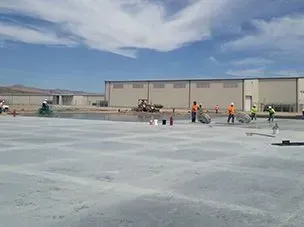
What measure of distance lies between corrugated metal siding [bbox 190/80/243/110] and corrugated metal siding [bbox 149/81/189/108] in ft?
6.42

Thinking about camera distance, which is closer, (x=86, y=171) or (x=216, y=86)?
(x=86, y=171)

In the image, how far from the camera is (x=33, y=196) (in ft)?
19.8

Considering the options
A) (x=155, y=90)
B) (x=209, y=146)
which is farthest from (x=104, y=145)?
(x=155, y=90)

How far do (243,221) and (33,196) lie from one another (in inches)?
127

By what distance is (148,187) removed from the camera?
690 cm

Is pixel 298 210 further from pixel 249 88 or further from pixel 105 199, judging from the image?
pixel 249 88

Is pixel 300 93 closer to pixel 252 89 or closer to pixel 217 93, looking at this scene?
pixel 252 89

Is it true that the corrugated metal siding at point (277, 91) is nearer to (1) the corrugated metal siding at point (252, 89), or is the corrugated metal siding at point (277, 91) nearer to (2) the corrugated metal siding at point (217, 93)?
(1) the corrugated metal siding at point (252, 89)

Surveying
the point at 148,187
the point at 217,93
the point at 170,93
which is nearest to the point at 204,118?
the point at 148,187

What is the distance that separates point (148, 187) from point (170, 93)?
241 feet

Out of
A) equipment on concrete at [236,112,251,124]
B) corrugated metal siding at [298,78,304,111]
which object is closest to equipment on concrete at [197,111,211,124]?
equipment on concrete at [236,112,251,124]

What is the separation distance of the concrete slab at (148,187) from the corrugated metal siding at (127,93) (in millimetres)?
71599

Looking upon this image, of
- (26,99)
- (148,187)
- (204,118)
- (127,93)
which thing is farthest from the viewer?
(26,99)

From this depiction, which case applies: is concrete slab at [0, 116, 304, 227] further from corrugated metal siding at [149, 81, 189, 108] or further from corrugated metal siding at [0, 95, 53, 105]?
corrugated metal siding at [0, 95, 53, 105]
